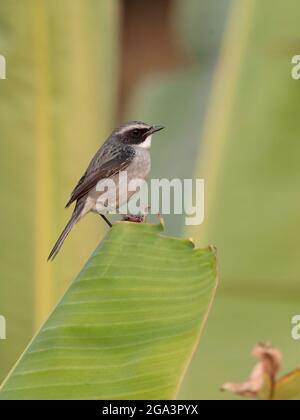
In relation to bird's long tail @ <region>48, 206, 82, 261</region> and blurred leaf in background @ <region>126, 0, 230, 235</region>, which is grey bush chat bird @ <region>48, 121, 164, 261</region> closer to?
bird's long tail @ <region>48, 206, 82, 261</region>

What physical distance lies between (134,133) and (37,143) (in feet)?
0.74

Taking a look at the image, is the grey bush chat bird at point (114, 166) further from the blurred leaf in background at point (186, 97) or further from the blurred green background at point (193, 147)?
the blurred leaf in background at point (186, 97)

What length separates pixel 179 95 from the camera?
2.27 metres

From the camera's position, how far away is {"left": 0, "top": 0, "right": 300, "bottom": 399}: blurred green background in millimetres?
1896

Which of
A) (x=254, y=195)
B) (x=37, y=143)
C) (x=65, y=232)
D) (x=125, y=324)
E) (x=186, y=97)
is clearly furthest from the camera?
(x=186, y=97)

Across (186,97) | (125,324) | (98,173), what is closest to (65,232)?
(98,173)

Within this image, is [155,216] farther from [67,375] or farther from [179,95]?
[67,375]

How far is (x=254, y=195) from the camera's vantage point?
2059 millimetres

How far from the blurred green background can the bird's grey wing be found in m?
0.06

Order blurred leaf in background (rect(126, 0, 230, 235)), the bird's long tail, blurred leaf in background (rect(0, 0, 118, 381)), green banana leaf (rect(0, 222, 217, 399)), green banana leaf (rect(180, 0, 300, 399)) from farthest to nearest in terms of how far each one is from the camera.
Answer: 1. blurred leaf in background (rect(126, 0, 230, 235))
2. green banana leaf (rect(180, 0, 300, 399))
3. blurred leaf in background (rect(0, 0, 118, 381))
4. the bird's long tail
5. green banana leaf (rect(0, 222, 217, 399))

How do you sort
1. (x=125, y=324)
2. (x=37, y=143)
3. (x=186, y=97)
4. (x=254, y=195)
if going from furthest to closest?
(x=186, y=97)
(x=254, y=195)
(x=37, y=143)
(x=125, y=324)

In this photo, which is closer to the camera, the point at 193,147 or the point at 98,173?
the point at 98,173

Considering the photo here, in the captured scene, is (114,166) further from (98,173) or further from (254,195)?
(254,195)

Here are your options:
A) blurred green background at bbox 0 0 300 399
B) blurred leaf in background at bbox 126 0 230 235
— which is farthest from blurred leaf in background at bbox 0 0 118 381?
blurred leaf in background at bbox 126 0 230 235
